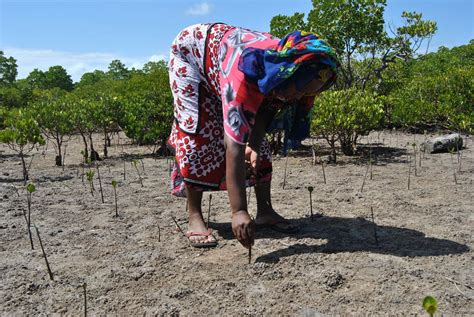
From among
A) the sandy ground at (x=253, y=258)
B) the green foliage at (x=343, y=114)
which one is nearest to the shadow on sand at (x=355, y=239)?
the sandy ground at (x=253, y=258)

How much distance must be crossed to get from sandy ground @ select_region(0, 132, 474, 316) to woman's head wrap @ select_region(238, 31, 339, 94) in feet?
3.37

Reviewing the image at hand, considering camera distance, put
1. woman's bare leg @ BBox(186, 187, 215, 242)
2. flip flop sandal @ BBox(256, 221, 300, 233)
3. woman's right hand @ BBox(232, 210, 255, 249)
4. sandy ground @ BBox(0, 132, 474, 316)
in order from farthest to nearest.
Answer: flip flop sandal @ BBox(256, 221, 300, 233), woman's bare leg @ BBox(186, 187, 215, 242), woman's right hand @ BBox(232, 210, 255, 249), sandy ground @ BBox(0, 132, 474, 316)

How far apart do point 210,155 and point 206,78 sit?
50 centimetres

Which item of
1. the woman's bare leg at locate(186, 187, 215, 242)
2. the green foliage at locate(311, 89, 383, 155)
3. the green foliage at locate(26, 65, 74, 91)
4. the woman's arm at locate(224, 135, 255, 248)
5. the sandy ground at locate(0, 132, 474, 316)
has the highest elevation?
the green foliage at locate(26, 65, 74, 91)

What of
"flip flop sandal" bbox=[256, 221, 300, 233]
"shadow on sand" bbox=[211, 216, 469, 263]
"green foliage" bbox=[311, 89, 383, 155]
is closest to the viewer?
"shadow on sand" bbox=[211, 216, 469, 263]

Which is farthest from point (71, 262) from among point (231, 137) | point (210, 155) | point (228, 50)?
point (228, 50)

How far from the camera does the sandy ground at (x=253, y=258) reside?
216cm

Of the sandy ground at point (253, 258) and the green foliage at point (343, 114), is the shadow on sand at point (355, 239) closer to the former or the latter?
the sandy ground at point (253, 258)

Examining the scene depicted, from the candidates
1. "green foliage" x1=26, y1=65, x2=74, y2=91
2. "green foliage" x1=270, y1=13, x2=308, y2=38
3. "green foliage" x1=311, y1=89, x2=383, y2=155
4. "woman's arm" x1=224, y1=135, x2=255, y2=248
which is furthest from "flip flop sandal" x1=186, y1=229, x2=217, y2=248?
"green foliage" x1=26, y1=65, x2=74, y2=91

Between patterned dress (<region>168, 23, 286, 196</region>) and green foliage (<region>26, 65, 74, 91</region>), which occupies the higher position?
green foliage (<region>26, 65, 74, 91</region>)

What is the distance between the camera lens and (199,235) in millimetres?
2957

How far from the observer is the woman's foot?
2.90 meters

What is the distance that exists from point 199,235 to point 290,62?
1319 millimetres

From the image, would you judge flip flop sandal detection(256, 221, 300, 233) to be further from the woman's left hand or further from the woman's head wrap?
the woman's head wrap
